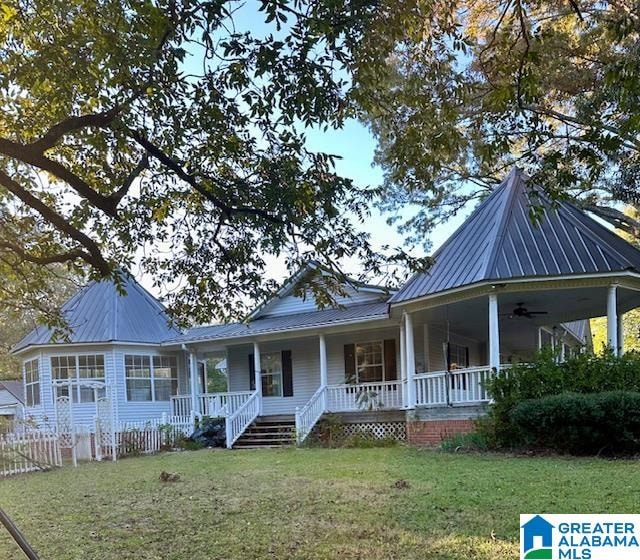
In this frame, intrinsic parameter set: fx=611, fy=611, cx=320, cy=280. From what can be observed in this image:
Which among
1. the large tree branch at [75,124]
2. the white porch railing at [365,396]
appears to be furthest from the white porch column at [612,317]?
the large tree branch at [75,124]

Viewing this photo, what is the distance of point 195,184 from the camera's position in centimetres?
677

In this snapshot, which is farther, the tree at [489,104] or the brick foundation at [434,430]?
the brick foundation at [434,430]

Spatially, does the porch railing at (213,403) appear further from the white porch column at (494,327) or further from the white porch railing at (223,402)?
the white porch column at (494,327)

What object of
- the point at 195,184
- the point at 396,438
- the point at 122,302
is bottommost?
the point at 396,438

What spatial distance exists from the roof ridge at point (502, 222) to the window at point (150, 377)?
13599mm

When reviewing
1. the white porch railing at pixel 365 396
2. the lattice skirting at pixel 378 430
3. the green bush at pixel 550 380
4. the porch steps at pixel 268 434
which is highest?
the green bush at pixel 550 380

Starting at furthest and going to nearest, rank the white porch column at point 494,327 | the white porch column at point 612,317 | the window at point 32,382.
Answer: the window at point 32,382 < the white porch column at point 494,327 < the white porch column at point 612,317

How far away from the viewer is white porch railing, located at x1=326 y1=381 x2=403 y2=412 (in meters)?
16.8

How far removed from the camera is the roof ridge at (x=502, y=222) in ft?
43.6

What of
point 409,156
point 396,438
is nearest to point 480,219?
point 396,438

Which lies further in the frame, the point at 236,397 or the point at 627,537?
the point at 236,397

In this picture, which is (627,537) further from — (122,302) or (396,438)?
(122,302)

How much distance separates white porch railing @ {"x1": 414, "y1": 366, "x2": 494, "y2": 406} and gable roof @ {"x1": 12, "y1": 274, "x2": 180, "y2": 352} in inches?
365

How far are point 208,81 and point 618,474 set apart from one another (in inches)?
277
